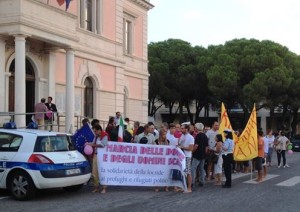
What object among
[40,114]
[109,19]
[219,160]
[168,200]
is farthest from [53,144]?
[109,19]

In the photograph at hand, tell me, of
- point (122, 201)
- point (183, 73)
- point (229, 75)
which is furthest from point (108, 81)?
point (183, 73)

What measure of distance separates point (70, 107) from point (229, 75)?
81.3ft

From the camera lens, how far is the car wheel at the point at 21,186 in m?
10.4

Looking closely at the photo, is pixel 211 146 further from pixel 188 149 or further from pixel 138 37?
pixel 138 37

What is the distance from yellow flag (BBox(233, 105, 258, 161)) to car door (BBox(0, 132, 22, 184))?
7217 mm

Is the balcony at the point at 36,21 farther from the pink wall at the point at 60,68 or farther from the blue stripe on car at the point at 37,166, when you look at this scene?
the blue stripe on car at the point at 37,166

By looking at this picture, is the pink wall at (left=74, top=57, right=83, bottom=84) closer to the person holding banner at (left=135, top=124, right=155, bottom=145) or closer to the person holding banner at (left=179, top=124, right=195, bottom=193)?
the person holding banner at (left=135, top=124, right=155, bottom=145)

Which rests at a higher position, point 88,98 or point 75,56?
point 75,56

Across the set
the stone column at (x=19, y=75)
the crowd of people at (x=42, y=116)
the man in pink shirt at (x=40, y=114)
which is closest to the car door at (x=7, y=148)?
the crowd of people at (x=42, y=116)

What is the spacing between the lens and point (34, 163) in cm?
1038

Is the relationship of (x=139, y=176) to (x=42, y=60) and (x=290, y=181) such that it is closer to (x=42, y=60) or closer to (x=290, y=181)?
(x=290, y=181)

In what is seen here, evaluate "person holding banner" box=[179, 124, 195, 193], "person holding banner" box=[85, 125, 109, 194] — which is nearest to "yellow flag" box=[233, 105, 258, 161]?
"person holding banner" box=[179, 124, 195, 193]

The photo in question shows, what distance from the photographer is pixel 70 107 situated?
20.9m

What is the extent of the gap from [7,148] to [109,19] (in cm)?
1641
